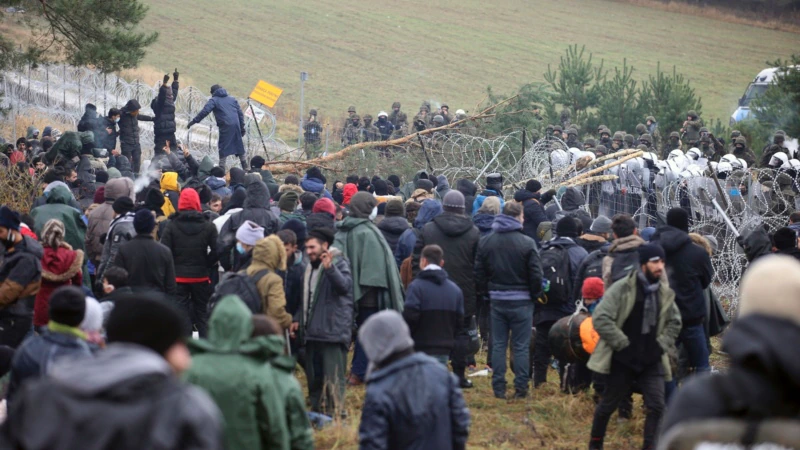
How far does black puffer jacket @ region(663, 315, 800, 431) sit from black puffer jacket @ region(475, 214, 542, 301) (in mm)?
5880

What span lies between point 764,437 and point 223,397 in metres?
2.42

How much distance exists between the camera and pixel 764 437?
3.22 meters

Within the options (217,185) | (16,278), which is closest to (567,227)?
(217,185)

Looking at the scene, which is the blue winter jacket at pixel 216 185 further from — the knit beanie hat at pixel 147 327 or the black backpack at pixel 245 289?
the knit beanie hat at pixel 147 327

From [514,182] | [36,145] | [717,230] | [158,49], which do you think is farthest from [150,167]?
[158,49]

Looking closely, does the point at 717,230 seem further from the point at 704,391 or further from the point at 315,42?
the point at 315,42

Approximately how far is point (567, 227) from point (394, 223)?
1751 mm

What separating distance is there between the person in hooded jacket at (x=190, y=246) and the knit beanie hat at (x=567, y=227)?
126 inches

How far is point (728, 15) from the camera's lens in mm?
63125

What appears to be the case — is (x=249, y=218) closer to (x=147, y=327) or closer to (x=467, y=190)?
(x=467, y=190)

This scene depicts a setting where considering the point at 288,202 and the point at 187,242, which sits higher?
the point at 288,202

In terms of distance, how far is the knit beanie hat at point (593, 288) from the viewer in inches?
345

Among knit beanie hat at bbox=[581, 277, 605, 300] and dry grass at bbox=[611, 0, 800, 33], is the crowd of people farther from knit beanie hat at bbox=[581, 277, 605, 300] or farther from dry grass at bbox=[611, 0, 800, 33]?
dry grass at bbox=[611, 0, 800, 33]

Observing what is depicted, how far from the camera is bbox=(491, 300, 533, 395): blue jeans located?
935cm
